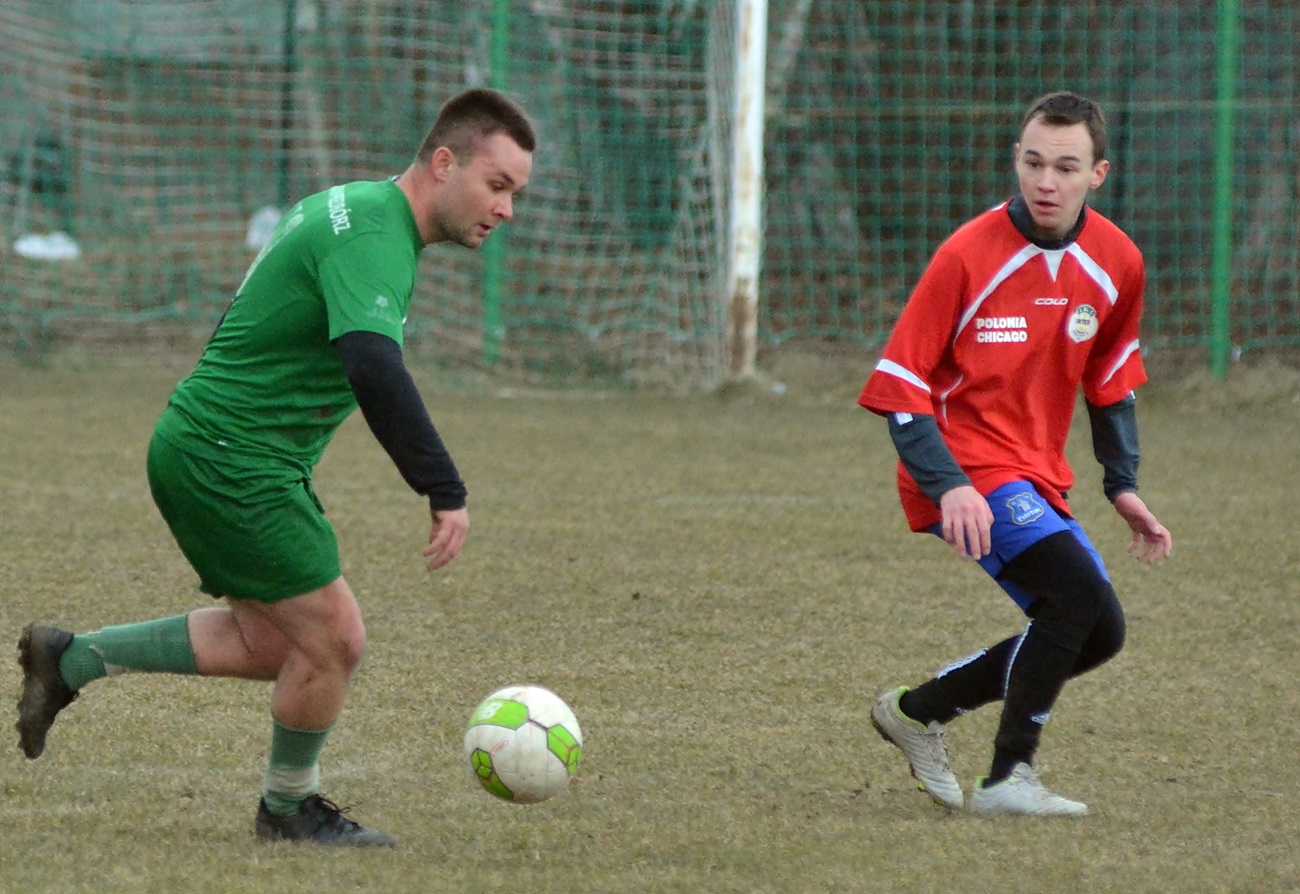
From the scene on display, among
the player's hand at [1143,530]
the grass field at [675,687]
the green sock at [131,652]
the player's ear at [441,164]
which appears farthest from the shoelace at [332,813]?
the player's hand at [1143,530]

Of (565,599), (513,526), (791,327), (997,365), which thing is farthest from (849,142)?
(997,365)

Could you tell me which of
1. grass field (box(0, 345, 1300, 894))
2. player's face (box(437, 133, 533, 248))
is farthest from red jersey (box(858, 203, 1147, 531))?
player's face (box(437, 133, 533, 248))

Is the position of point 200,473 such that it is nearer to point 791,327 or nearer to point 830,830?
point 830,830

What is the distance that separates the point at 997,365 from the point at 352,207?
1.41 metres

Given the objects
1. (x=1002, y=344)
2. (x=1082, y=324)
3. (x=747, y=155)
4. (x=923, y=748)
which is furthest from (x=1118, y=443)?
(x=747, y=155)

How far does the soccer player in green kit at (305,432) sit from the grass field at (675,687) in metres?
0.32

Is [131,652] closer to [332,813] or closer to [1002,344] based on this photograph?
[332,813]

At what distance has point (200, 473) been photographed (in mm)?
3568

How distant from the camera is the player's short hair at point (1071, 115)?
3.95 m

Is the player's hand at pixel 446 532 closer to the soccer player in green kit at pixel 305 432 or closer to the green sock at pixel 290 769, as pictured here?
the soccer player in green kit at pixel 305 432

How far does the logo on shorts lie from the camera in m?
3.88

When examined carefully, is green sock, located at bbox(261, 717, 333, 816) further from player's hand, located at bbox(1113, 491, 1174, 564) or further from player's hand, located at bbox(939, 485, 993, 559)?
player's hand, located at bbox(1113, 491, 1174, 564)

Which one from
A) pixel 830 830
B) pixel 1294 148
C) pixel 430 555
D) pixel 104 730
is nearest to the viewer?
pixel 430 555

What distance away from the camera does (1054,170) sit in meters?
3.94
